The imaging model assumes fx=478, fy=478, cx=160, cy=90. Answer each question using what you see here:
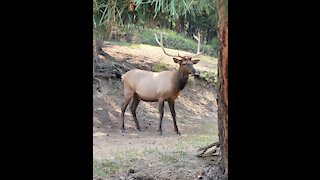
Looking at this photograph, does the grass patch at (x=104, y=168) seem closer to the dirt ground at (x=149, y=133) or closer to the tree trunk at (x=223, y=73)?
the dirt ground at (x=149, y=133)

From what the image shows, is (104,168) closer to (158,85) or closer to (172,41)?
(158,85)

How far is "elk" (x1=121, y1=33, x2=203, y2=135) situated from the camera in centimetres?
854

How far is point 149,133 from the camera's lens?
28.4 ft

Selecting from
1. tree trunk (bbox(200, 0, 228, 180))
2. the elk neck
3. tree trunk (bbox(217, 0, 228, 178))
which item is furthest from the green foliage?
tree trunk (bbox(217, 0, 228, 178))

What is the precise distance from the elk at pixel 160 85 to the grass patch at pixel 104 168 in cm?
314

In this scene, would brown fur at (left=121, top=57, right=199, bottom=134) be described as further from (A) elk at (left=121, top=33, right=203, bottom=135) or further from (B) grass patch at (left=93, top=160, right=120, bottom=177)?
(B) grass patch at (left=93, top=160, right=120, bottom=177)

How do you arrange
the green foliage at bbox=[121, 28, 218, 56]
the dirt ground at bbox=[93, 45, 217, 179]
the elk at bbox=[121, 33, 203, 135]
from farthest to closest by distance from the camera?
the green foliage at bbox=[121, 28, 218, 56]
the elk at bbox=[121, 33, 203, 135]
the dirt ground at bbox=[93, 45, 217, 179]

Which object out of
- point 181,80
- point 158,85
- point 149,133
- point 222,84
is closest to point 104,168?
point 222,84

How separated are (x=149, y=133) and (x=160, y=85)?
2.96 feet
